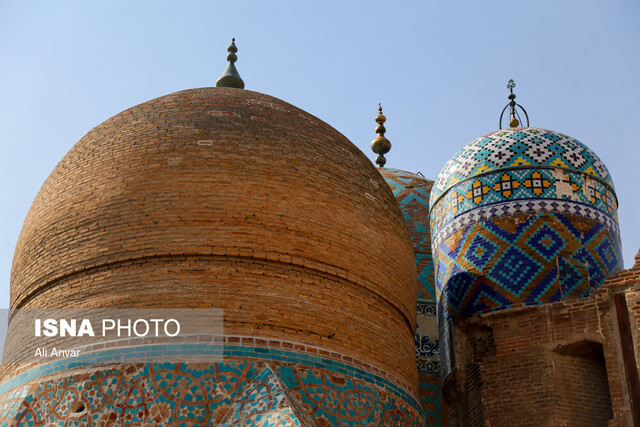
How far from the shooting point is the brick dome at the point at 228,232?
21.0ft

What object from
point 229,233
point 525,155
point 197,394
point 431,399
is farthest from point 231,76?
point 197,394

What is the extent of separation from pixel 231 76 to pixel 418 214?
337cm

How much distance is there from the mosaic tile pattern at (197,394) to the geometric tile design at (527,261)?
267cm

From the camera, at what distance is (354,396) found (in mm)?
6316

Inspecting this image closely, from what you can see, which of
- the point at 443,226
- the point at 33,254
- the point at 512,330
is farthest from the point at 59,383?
the point at 443,226

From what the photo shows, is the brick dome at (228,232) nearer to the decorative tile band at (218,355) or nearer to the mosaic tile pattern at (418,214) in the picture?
the decorative tile band at (218,355)

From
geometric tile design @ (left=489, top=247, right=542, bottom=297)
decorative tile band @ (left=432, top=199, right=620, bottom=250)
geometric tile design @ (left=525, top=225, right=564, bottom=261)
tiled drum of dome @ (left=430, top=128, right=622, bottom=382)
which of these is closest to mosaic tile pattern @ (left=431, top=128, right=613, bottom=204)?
tiled drum of dome @ (left=430, top=128, right=622, bottom=382)

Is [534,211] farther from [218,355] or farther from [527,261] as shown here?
[218,355]

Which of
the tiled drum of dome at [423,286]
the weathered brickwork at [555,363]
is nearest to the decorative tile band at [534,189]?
the weathered brickwork at [555,363]

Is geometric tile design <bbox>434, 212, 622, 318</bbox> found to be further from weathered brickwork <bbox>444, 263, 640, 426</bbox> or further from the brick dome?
the brick dome

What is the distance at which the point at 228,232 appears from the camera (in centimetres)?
654

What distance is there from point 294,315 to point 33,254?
218 cm

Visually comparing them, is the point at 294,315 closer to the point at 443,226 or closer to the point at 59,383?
the point at 59,383

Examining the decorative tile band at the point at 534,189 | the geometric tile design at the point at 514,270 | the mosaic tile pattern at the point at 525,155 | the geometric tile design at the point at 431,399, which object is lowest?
the geometric tile design at the point at 431,399
